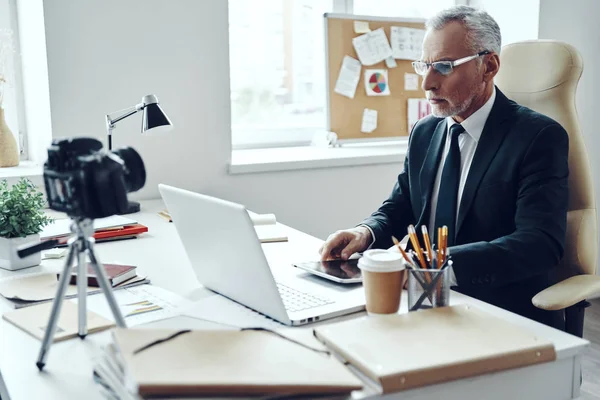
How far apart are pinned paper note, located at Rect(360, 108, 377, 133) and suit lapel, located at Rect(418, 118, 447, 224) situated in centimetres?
119

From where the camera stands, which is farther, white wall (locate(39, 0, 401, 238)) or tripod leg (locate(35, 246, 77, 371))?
white wall (locate(39, 0, 401, 238))

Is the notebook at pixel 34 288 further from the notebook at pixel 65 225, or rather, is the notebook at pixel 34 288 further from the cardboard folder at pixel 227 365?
the cardboard folder at pixel 227 365

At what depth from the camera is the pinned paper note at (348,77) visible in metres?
3.02

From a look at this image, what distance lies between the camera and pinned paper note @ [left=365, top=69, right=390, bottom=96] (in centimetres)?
309

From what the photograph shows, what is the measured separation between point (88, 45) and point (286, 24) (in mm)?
1027

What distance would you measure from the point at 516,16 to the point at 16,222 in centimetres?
247

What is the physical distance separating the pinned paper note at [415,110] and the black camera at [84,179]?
2416 mm

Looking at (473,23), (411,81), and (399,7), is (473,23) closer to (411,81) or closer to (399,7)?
(411,81)

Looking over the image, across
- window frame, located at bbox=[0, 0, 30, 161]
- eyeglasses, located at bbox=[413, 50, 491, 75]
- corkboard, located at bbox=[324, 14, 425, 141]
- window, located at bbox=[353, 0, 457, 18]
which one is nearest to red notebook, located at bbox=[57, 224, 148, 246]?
eyeglasses, located at bbox=[413, 50, 491, 75]

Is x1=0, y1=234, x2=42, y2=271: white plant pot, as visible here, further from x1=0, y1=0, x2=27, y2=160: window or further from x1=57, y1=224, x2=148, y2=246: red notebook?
x1=0, y1=0, x2=27, y2=160: window

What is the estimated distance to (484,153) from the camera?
1.72 meters

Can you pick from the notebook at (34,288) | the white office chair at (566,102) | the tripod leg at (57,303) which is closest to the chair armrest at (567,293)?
the white office chair at (566,102)

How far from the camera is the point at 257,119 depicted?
3.10 metres

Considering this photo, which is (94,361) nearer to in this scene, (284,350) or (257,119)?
(284,350)
